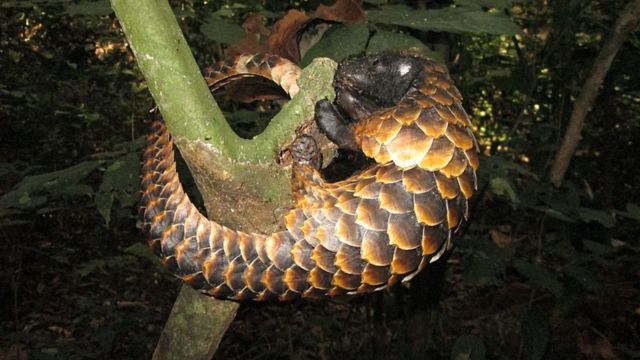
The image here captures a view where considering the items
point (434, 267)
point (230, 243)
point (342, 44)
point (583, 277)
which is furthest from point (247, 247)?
point (434, 267)

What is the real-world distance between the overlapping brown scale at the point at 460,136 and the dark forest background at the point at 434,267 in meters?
0.40

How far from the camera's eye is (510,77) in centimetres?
263

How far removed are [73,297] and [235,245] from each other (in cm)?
390

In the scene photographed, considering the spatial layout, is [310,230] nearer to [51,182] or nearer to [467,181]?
[467,181]

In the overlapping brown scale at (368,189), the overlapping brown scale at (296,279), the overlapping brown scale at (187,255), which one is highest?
the overlapping brown scale at (368,189)

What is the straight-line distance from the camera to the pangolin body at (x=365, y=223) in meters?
0.64

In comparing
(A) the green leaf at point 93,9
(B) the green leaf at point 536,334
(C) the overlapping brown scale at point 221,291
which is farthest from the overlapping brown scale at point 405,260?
(B) the green leaf at point 536,334

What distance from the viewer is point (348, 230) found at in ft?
2.12

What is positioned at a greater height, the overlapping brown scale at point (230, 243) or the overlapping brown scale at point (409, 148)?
the overlapping brown scale at point (409, 148)

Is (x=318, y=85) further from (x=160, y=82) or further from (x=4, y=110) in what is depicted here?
(x=4, y=110)

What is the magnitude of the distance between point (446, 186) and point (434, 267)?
82.9 inches

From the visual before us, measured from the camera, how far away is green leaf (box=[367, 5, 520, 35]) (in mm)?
1170

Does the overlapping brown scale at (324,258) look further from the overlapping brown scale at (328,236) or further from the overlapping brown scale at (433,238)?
the overlapping brown scale at (433,238)

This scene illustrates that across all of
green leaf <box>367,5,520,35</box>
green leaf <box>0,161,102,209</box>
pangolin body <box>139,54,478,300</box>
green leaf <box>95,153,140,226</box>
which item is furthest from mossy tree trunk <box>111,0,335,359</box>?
green leaf <box>0,161,102,209</box>
